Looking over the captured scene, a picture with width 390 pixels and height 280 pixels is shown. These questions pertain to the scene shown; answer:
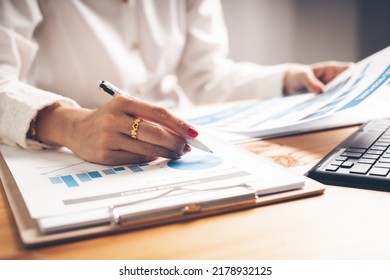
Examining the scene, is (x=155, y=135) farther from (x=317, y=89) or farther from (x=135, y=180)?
(x=317, y=89)

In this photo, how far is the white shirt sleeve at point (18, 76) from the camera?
61 cm

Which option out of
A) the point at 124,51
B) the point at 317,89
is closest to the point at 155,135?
the point at 317,89

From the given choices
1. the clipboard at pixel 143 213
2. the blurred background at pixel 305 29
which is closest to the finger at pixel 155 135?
the clipboard at pixel 143 213

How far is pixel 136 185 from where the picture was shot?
43cm

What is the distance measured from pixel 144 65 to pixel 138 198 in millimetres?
780

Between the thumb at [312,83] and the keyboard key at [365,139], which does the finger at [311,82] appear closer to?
the thumb at [312,83]

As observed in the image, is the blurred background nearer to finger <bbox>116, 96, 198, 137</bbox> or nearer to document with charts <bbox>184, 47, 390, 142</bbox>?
document with charts <bbox>184, 47, 390, 142</bbox>

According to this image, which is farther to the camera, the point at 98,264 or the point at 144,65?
the point at 144,65

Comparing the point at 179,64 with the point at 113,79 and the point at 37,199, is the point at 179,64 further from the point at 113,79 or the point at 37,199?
the point at 37,199

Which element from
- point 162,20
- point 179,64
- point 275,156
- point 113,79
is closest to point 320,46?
point 179,64

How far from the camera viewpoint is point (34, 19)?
0.90m

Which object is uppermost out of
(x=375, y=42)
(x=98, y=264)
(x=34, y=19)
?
(x=375, y=42)

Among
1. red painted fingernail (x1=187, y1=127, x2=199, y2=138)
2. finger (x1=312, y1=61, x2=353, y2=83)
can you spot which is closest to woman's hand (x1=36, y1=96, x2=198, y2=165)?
red painted fingernail (x1=187, y1=127, x2=199, y2=138)

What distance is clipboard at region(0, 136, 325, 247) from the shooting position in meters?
0.34
